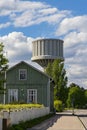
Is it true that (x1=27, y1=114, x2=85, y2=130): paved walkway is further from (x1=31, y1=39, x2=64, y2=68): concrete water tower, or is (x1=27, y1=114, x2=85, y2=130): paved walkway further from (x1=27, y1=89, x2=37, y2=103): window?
(x1=31, y1=39, x2=64, y2=68): concrete water tower

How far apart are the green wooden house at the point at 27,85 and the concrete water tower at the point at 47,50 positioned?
110 ft


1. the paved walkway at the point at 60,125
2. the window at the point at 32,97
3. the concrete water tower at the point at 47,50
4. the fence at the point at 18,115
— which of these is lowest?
the paved walkway at the point at 60,125

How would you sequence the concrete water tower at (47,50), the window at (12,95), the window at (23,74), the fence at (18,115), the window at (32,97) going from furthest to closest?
the concrete water tower at (47,50), the window at (23,74), the window at (12,95), the window at (32,97), the fence at (18,115)

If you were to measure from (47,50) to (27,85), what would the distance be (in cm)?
3561

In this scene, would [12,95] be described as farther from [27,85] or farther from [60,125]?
[60,125]

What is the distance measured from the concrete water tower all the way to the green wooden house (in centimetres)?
3345

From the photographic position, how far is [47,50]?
101188 mm

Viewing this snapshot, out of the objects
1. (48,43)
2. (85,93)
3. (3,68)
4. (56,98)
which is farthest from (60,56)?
(3,68)

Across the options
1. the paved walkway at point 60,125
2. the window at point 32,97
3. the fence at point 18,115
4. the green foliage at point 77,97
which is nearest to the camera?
the fence at point 18,115

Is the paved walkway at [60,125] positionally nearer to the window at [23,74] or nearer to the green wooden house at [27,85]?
the green wooden house at [27,85]

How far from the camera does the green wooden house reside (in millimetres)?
65688

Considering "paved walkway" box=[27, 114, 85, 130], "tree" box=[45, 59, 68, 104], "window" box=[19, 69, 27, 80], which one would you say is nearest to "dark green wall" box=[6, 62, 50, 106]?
"window" box=[19, 69, 27, 80]

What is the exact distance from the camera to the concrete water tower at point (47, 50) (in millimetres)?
99688

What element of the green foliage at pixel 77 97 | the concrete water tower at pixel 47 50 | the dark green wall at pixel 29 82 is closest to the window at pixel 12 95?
the dark green wall at pixel 29 82
